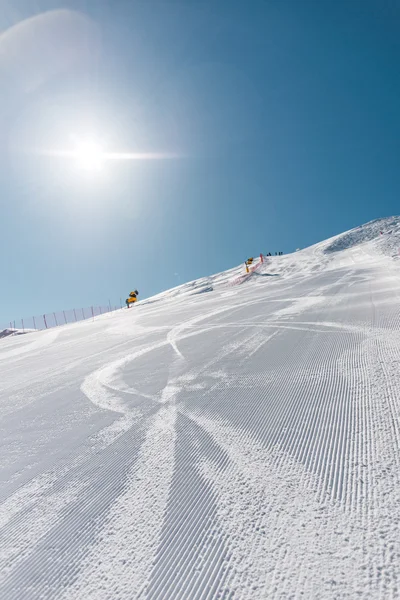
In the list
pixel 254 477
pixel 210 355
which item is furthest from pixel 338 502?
pixel 210 355

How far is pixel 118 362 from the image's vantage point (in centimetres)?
518

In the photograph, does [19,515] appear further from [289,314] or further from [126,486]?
[289,314]

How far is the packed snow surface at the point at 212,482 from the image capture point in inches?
51.9

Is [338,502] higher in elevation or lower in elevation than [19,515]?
lower

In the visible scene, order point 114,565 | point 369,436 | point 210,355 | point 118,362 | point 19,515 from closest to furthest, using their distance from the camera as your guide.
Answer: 1. point 114,565
2. point 19,515
3. point 369,436
4. point 210,355
5. point 118,362

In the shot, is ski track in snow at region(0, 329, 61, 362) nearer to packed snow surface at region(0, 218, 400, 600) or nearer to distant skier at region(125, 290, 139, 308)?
packed snow surface at region(0, 218, 400, 600)

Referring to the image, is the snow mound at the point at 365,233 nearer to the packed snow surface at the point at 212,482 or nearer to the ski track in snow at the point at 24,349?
the ski track in snow at the point at 24,349

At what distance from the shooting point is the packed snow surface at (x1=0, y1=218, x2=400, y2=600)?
4.32 ft

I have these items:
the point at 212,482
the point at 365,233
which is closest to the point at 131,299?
the point at 212,482

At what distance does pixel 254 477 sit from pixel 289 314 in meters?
5.88

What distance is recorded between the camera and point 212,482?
188 centimetres

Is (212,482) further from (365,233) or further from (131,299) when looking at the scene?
(365,233)

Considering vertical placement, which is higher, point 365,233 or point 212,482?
point 365,233

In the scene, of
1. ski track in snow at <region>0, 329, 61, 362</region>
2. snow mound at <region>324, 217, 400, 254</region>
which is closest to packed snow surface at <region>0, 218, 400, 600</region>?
ski track in snow at <region>0, 329, 61, 362</region>
